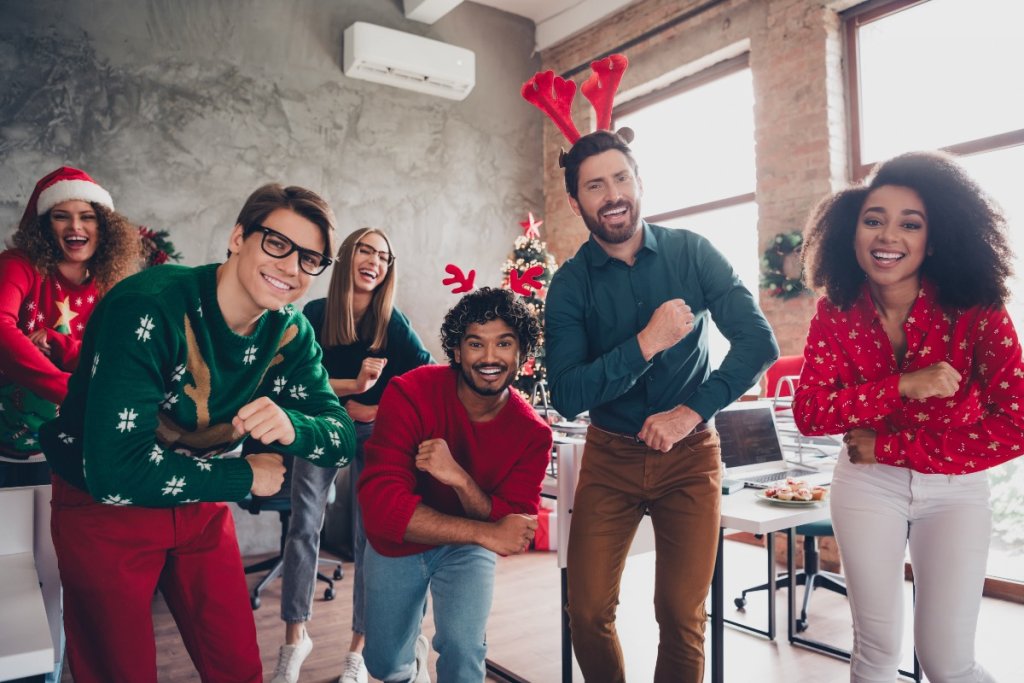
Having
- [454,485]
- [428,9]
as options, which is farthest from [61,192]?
[428,9]

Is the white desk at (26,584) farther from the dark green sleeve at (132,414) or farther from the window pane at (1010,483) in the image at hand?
the window pane at (1010,483)

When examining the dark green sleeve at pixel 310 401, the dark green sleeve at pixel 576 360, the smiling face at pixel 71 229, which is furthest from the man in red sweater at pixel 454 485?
the smiling face at pixel 71 229

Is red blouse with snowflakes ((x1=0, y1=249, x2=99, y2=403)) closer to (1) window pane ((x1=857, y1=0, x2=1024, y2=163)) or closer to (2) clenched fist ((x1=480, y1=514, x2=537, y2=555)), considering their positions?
(2) clenched fist ((x1=480, y1=514, x2=537, y2=555))

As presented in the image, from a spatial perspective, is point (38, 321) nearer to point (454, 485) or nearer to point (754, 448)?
point (454, 485)

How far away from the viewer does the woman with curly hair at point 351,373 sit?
2.64 meters

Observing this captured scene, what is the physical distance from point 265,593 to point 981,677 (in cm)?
321

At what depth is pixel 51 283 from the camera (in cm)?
246

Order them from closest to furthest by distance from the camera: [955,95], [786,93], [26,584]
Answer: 1. [26,584]
2. [955,95]
3. [786,93]

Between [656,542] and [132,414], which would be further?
[656,542]

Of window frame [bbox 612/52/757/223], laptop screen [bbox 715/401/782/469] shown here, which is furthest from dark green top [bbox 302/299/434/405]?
window frame [bbox 612/52/757/223]

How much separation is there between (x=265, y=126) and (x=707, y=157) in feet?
10.2

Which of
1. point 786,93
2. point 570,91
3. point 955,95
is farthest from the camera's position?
point 786,93

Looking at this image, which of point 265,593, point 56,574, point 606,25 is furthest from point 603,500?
point 606,25

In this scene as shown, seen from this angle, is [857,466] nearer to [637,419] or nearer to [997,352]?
[997,352]
